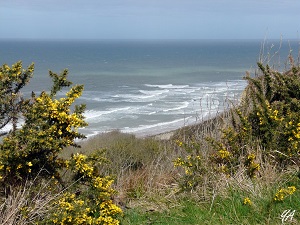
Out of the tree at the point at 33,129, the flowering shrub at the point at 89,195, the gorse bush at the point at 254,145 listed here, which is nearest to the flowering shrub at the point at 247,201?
the gorse bush at the point at 254,145

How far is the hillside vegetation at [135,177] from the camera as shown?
13.6 ft

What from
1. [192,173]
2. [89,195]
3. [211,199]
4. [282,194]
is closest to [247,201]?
[282,194]

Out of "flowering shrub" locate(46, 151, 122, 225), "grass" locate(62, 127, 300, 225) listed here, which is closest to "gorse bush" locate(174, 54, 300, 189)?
"grass" locate(62, 127, 300, 225)

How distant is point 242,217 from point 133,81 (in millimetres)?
49525

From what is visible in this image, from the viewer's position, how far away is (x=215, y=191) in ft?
16.5

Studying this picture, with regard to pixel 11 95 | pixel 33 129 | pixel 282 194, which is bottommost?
pixel 282 194

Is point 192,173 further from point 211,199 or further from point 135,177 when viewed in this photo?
point 135,177

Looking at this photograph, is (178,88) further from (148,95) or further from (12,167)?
(12,167)

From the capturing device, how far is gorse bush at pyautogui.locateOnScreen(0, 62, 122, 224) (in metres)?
4.08

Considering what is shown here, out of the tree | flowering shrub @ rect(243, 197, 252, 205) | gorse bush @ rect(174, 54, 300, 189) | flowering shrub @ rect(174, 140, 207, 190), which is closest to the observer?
the tree

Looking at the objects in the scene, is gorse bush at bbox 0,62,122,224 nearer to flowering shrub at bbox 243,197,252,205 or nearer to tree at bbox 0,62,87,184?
tree at bbox 0,62,87,184

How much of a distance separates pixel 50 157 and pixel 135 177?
1830 mm

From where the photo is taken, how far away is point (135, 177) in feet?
19.7

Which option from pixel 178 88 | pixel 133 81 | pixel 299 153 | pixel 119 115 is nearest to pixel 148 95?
pixel 178 88
